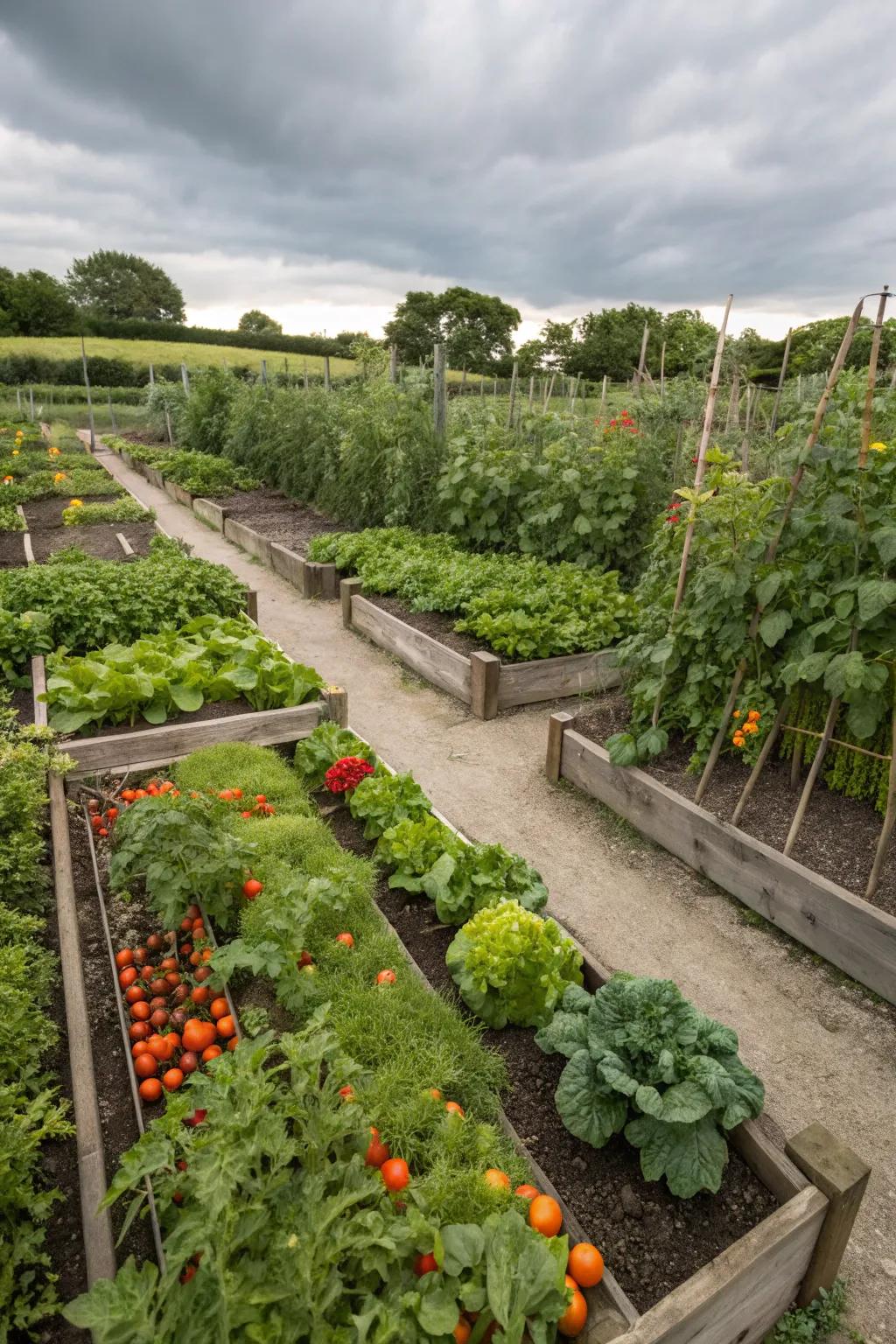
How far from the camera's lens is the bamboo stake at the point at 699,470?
368 cm

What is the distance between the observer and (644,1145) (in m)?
1.99

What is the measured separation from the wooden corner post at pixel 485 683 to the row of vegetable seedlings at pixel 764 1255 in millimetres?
3506

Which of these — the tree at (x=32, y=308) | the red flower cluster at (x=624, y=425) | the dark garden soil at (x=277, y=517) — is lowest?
the dark garden soil at (x=277, y=517)

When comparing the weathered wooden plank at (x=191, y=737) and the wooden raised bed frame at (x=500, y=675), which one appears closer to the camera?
the weathered wooden plank at (x=191, y=737)

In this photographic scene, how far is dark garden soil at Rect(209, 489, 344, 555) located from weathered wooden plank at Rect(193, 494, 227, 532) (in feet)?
0.46

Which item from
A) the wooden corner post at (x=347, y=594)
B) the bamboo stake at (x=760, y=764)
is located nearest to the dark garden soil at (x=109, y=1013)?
the bamboo stake at (x=760, y=764)

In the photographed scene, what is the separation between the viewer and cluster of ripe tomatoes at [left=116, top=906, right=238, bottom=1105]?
7.49 ft

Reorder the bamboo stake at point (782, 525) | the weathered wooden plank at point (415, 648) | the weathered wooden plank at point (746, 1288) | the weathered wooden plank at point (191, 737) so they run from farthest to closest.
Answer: the weathered wooden plank at point (415, 648), the weathered wooden plank at point (191, 737), the bamboo stake at point (782, 525), the weathered wooden plank at point (746, 1288)

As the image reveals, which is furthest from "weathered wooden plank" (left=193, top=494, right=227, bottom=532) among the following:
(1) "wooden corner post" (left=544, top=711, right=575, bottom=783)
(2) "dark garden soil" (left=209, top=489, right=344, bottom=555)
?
(1) "wooden corner post" (left=544, top=711, right=575, bottom=783)

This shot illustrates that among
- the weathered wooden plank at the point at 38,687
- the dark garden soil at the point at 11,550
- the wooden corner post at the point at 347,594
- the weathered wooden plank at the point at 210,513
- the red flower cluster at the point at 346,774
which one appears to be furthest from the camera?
the weathered wooden plank at the point at 210,513

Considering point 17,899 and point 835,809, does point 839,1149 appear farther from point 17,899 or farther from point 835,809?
point 17,899

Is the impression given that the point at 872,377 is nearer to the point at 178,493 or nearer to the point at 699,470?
the point at 699,470

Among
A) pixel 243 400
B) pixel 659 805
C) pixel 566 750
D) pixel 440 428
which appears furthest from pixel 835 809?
pixel 243 400

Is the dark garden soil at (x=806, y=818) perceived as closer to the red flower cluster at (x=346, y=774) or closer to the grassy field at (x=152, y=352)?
the red flower cluster at (x=346, y=774)
